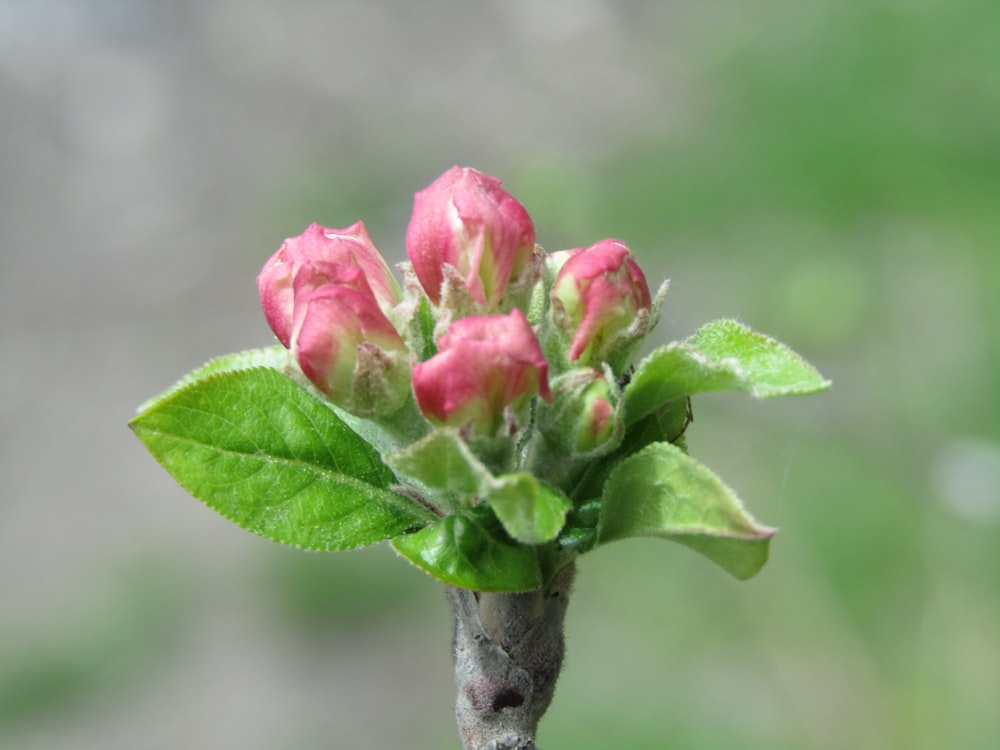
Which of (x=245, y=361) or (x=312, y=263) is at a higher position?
(x=312, y=263)

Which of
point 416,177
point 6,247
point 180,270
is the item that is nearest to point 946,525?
point 416,177

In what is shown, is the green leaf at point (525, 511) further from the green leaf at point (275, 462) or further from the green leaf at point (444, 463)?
the green leaf at point (275, 462)

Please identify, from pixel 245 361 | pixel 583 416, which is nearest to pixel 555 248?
pixel 245 361

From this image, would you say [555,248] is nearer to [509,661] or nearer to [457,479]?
[509,661]

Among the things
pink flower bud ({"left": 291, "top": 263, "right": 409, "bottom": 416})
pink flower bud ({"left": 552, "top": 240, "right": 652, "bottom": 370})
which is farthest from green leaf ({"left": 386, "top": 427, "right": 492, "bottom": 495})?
pink flower bud ({"left": 552, "top": 240, "right": 652, "bottom": 370})

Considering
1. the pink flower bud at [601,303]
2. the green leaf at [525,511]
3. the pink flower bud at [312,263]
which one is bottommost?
the green leaf at [525,511]

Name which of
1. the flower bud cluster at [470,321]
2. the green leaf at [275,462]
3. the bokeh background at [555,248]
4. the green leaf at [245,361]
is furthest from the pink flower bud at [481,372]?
the bokeh background at [555,248]

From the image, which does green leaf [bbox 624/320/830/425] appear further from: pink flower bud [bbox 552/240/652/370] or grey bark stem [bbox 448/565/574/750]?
grey bark stem [bbox 448/565/574/750]
